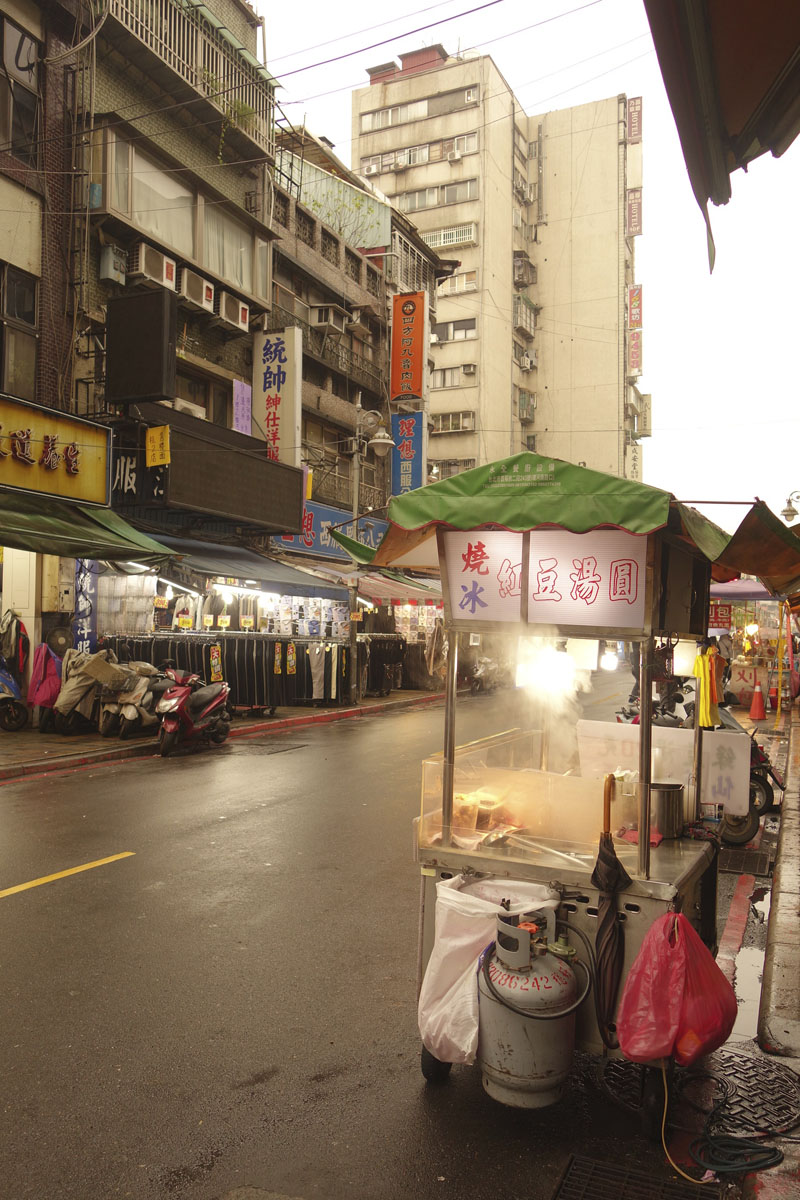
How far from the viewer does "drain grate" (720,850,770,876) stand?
26.5ft

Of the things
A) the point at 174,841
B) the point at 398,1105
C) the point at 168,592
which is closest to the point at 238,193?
the point at 168,592

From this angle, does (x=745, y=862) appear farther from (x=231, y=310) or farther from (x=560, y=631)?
(x=231, y=310)

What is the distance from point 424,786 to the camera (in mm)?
4754

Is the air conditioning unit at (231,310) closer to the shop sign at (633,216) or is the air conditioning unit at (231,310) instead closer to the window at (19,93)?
the window at (19,93)

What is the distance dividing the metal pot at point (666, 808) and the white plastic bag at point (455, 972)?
1082 millimetres

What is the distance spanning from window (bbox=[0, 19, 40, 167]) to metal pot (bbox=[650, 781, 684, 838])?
678 inches

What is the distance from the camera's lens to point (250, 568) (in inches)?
800

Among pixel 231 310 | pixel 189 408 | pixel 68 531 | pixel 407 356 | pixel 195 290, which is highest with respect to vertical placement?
pixel 407 356

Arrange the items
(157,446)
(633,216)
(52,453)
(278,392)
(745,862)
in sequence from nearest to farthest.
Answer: (745,862), (52,453), (157,446), (278,392), (633,216)

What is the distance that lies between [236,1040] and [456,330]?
52210mm

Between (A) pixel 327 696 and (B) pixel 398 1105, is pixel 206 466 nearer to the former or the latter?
(A) pixel 327 696

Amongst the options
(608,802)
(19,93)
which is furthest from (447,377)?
(608,802)

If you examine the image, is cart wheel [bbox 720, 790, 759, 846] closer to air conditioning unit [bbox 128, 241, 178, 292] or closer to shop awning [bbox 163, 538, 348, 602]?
shop awning [bbox 163, 538, 348, 602]

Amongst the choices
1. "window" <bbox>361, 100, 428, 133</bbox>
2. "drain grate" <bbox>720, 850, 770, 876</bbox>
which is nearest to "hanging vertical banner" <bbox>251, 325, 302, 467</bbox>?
"drain grate" <bbox>720, 850, 770, 876</bbox>
